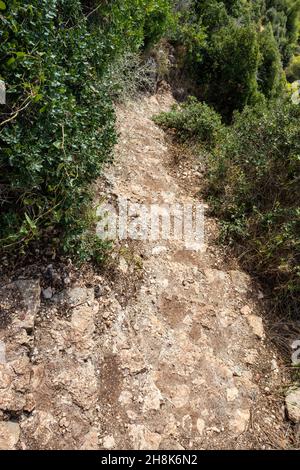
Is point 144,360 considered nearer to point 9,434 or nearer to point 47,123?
point 9,434

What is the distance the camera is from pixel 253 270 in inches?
148

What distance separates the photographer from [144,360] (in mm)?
2801

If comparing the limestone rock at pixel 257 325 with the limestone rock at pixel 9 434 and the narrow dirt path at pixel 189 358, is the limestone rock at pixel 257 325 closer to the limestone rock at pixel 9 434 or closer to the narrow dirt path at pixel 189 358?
the narrow dirt path at pixel 189 358

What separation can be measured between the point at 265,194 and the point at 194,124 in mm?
1745

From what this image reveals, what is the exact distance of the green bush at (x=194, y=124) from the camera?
5184 millimetres

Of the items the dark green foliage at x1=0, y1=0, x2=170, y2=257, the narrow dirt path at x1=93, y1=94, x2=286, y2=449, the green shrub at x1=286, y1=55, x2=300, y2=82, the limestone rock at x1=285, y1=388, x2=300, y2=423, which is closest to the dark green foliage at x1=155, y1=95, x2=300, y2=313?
the narrow dirt path at x1=93, y1=94, x2=286, y2=449

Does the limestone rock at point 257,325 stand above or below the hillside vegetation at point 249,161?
below

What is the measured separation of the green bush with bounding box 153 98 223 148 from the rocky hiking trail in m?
2.00

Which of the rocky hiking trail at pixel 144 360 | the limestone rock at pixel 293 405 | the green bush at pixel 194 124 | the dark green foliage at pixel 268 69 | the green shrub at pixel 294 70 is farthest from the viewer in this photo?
the green shrub at pixel 294 70

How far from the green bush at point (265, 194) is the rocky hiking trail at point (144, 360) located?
291 mm

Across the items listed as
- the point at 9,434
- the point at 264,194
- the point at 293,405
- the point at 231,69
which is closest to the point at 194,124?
the point at 264,194

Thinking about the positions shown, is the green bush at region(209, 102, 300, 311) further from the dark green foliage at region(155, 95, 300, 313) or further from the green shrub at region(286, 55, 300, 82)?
the green shrub at region(286, 55, 300, 82)

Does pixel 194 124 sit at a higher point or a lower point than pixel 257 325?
higher

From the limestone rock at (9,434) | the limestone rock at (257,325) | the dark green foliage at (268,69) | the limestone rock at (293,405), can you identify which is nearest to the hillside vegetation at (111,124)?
the limestone rock at (257,325)
